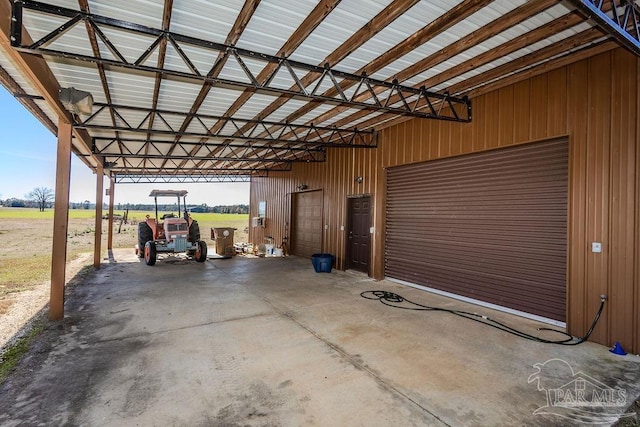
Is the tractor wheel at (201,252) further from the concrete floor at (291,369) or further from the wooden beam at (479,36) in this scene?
the wooden beam at (479,36)

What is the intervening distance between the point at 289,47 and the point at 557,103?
3.83 meters

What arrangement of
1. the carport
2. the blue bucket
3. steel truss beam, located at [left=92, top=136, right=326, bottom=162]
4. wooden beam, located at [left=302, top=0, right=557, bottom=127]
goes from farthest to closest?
steel truss beam, located at [left=92, top=136, right=326, bottom=162], the blue bucket, the carport, wooden beam, located at [left=302, top=0, right=557, bottom=127]

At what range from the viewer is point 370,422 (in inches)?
91.2

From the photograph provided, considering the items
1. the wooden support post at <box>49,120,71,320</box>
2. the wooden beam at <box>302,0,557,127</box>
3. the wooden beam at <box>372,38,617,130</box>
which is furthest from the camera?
the wooden support post at <box>49,120,71,320</box>

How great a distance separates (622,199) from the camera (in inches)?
151

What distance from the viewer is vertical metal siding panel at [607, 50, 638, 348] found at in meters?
3.74

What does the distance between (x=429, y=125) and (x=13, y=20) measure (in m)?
6.21

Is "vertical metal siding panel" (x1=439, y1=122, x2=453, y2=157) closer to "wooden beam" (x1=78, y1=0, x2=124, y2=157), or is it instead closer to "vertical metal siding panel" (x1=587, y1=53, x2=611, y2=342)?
"vertical metal siding panel" (x1=587, y1=53, x2=611, y2=342)

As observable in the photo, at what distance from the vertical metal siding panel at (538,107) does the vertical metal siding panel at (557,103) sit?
0.05m

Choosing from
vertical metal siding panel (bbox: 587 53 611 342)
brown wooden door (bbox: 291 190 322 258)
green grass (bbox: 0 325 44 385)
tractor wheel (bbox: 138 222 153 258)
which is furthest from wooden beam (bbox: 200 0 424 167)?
tractor wheel (bbox: 138 222 153 258)

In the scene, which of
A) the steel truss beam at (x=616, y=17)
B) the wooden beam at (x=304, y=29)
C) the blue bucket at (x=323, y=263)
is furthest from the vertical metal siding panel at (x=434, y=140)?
the blue bucket at (x=323, y=263)

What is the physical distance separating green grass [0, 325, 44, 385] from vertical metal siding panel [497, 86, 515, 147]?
6.89 m

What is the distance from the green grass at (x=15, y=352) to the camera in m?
3.04

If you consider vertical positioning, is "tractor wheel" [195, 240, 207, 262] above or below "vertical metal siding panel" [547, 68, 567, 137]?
below
